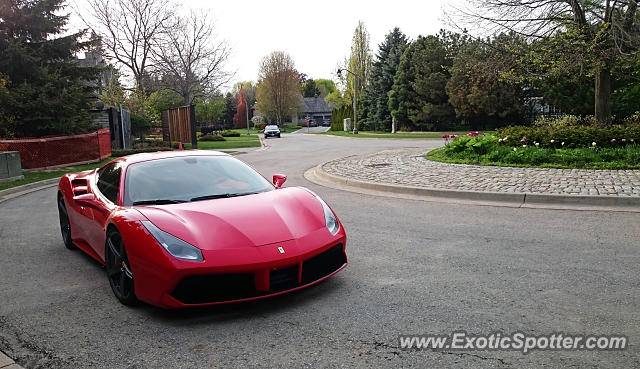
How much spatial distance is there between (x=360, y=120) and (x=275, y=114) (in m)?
31.5

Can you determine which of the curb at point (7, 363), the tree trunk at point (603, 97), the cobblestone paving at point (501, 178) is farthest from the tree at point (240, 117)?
the curb at point (7, 363)

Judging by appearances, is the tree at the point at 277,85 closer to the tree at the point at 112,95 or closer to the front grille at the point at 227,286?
the tree at the point at 112,95

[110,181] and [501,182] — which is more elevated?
[110,181]

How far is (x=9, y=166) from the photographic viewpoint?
1476 cm

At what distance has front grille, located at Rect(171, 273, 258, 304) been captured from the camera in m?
3.64

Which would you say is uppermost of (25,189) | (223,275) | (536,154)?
(536,154)

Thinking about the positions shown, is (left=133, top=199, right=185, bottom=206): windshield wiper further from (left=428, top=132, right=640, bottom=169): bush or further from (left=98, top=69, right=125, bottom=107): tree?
(left=98, top=69, right=125, bottom=107): tree

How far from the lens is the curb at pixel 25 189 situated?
40.3 feet

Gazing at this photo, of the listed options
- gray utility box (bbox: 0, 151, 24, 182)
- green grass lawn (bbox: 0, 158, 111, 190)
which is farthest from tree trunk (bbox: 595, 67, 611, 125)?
gray utility box (bbox: 0, 151, 24, 182)

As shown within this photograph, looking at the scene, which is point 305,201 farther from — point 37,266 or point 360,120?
point 360,120

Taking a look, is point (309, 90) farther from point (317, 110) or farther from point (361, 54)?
point (361, 54)

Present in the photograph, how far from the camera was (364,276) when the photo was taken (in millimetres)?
4711

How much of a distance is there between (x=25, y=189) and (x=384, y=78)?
4400 centimetres

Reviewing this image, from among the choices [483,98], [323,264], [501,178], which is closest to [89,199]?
[323,264]
